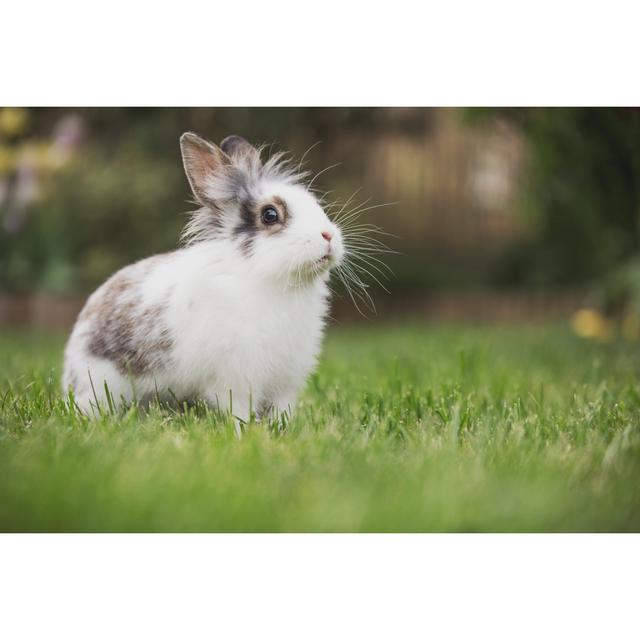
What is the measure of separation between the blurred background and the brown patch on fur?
89.1 inches

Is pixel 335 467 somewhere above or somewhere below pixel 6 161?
below

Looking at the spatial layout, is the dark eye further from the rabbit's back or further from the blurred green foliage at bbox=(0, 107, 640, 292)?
the blurred green foliage at bbox=(0, 107, 640, 292)

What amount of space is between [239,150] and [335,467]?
1179mm

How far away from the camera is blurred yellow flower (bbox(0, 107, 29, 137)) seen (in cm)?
554

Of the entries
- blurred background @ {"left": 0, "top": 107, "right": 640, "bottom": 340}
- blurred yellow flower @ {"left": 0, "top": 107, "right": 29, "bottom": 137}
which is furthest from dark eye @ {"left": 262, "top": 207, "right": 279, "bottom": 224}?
blurred yellow flower @ {"left": 0, "top": 107, "right": 29, "bottom": 137}

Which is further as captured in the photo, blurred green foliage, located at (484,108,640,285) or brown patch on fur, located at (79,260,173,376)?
blurred green foliage, located at (484,108,640,285)

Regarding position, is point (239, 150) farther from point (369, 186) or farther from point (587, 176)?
point (369, 186)

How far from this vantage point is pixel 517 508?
1.83 m

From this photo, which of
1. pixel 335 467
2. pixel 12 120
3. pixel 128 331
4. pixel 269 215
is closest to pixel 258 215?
pixel 269 215

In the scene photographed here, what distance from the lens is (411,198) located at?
295 inches
